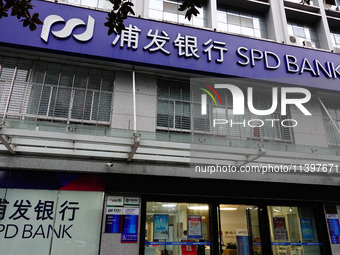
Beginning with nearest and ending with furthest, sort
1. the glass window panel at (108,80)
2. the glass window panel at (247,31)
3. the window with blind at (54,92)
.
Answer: the window with blind at (54,92)
the glass window panel at (108,80)
the glass window panel at (247,31)

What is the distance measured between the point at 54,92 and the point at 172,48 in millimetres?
3666

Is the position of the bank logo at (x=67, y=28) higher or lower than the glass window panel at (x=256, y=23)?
lower

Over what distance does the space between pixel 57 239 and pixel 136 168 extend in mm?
2524

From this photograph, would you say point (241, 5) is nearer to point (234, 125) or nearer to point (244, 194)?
point (234, 125)

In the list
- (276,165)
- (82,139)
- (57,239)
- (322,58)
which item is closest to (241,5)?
(322,58)

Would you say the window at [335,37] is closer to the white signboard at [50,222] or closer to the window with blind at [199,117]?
the window with blind at [199,117]

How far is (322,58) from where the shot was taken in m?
9.67

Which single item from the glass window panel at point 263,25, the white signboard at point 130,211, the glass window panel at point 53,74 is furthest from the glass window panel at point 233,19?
the white signboard at point 130,211

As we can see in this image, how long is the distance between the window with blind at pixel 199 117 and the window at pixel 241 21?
3.35m

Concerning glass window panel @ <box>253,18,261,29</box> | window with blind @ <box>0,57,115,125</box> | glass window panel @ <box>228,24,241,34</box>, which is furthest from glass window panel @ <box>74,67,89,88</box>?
glass window panel @ <box>253,18,261,29</box>

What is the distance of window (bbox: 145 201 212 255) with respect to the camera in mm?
7395

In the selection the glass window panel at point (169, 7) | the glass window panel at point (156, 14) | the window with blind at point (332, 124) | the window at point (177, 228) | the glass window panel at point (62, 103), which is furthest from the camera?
the glass window panel at point (169, 7)

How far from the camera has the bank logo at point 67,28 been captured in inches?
292

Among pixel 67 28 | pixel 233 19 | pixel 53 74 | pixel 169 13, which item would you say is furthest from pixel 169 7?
pixel 53 74
